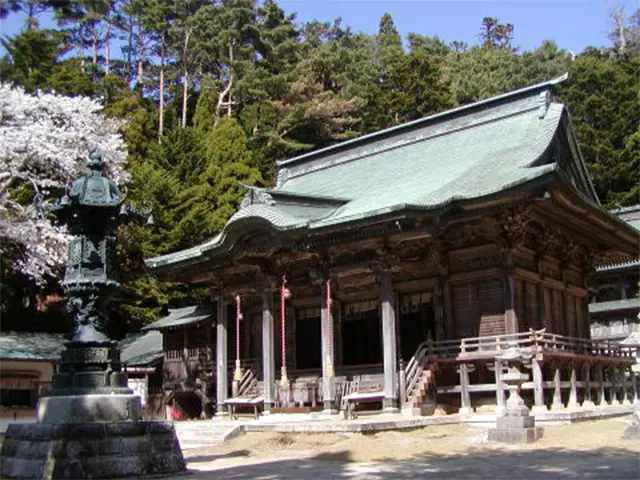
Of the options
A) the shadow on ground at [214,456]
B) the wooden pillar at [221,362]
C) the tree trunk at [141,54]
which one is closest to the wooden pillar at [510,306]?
the shadow on ground at [214,456]

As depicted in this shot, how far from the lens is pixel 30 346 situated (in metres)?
28.0

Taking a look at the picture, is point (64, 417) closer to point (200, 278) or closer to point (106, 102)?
point (200, 278)

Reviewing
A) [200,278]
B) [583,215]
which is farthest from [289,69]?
[583,215]

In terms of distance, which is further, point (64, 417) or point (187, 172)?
point (187, 172)

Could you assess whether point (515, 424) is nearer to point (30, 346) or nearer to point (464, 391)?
point (464, 391)

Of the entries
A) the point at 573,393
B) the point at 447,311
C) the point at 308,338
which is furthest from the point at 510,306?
the point at 308,338

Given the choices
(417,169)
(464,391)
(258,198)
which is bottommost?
(464,391)

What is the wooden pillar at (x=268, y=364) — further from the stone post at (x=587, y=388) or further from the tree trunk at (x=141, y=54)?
the tree trunk at (x=141, y=54)

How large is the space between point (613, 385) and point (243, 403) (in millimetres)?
10034

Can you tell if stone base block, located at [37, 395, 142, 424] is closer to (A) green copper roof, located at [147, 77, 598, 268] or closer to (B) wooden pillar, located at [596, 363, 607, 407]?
(A) green copper roof, located at [147, 77, 598, 268]

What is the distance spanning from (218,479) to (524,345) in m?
9.84

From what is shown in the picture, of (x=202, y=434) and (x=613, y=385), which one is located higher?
(x=613, y=385)

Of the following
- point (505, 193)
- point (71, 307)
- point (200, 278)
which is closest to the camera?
point (71, 307)

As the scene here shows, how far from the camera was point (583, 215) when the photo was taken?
18938 millimetres
